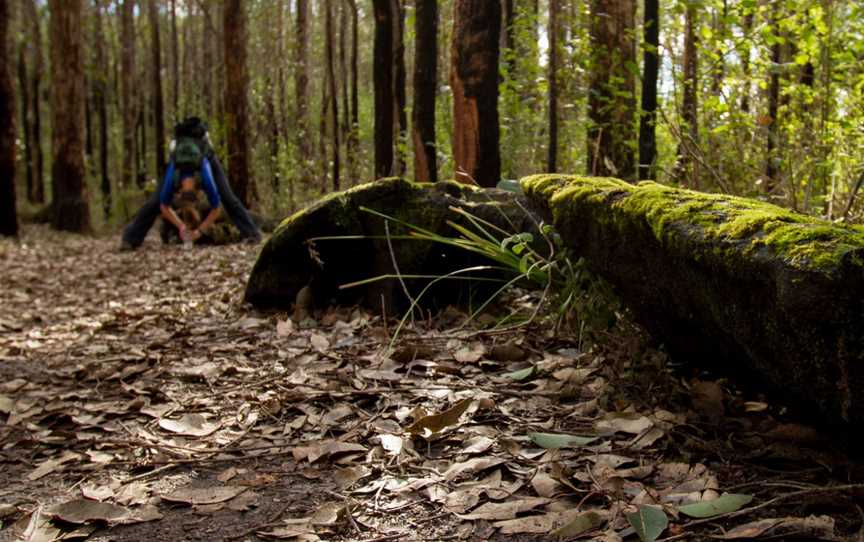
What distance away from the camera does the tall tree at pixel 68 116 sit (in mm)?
12539

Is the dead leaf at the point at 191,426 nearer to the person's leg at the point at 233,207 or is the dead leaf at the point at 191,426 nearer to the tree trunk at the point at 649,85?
the tree trunk at the point at 649,85

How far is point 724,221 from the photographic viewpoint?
6.39ft

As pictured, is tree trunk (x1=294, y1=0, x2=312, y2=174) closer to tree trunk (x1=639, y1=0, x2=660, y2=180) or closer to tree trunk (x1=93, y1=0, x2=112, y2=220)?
tree trunk (x1=93, y1=0, x2=112, y2=220)

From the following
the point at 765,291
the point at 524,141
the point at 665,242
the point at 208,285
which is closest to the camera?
the point at 765,291

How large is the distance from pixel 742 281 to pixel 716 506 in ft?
1.68

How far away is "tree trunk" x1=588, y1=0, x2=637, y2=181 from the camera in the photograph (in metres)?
6.77

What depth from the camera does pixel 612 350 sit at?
9.29 feet

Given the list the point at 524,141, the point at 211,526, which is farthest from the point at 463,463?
the point at 524,141

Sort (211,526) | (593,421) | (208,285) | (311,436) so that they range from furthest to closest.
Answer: (208,285) < (311,436) < (593,421) < (211,526)

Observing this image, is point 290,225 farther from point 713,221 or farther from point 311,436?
point 713,221

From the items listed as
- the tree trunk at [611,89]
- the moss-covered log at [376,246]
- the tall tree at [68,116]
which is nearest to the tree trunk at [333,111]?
the tall tree at [68,116]

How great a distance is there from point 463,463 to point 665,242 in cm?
83

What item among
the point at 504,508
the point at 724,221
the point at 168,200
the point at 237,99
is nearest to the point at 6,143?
the point at 237,99

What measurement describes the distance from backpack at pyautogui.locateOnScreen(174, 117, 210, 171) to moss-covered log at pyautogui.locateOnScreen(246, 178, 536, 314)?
5.76 meters
